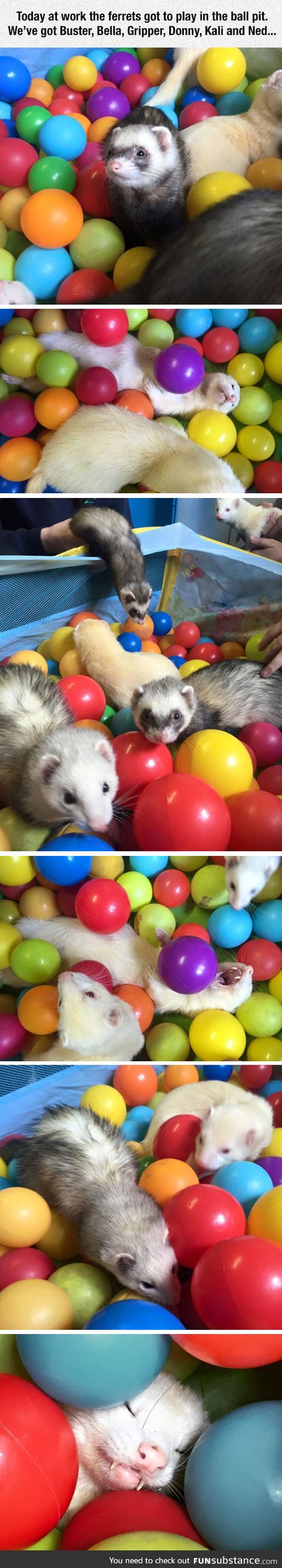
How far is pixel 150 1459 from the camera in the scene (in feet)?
2.54

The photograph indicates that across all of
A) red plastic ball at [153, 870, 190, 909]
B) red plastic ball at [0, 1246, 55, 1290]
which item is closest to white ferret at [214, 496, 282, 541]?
red plastic ball at [153, 870, 190, 909]

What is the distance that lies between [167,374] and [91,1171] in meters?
0.73

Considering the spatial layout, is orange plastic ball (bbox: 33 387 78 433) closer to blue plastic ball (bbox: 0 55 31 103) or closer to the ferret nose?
blue plastic ball (bbox: 0 55 31 103)

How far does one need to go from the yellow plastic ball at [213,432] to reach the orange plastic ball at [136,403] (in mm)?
45

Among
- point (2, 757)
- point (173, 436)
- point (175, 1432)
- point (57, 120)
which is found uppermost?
point (57, 120)

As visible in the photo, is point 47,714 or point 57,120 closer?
point 47,714

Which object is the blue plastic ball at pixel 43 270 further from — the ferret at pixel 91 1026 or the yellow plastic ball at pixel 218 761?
the ferret at pixel 91 1026

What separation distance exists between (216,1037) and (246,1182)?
0.11 meters

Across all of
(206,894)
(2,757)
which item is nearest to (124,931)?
(206,894)

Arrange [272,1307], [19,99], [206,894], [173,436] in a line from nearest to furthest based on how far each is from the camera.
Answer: [272,1307], [206,894], [173,436], [19,99]

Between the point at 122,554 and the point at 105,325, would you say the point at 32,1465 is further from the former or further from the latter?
the point at 105,325

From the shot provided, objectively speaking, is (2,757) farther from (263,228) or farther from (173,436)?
(263,228)

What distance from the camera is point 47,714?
92cm

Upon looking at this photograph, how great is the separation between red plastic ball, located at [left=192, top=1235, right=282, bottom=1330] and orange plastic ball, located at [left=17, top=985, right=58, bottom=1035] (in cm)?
22
